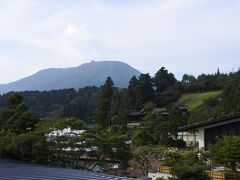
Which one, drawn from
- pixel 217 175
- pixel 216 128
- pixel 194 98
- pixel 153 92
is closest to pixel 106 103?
pixel 153 92

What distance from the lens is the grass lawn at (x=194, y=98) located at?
195 feet

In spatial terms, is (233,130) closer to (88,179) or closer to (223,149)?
(223,149)

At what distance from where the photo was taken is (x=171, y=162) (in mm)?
18172

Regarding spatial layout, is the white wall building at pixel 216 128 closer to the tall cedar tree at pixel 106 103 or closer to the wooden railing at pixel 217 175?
the wooden railing at pixel 217 175

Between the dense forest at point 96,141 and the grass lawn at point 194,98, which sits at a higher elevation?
the grass lawn at point 194,98

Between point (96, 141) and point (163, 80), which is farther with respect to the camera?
point (163, 80)

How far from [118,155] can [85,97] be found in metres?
70.2

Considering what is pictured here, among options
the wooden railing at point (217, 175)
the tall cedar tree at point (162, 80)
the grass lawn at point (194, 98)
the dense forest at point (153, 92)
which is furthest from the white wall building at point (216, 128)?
the tall cedar tree at point (162, 80)

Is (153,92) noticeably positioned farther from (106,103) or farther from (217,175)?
(217,175)

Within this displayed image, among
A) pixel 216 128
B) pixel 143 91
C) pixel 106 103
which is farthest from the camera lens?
pixel 143 91

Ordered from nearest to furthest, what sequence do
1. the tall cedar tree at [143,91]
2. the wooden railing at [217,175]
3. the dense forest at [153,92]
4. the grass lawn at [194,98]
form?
the wooden railing at [217,175], the dense forest at [153,92], the tall cedar tree at [143,91], the grass lawn at [194,98]

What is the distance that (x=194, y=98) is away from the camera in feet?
205

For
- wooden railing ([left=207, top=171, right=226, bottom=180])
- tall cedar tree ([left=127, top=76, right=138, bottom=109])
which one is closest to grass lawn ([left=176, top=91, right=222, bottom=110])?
tall cedar tree ([left=127, top=76, right=138, bottom=109])

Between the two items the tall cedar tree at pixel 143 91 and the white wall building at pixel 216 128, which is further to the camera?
the tall cedar tree at pixel 143 91
